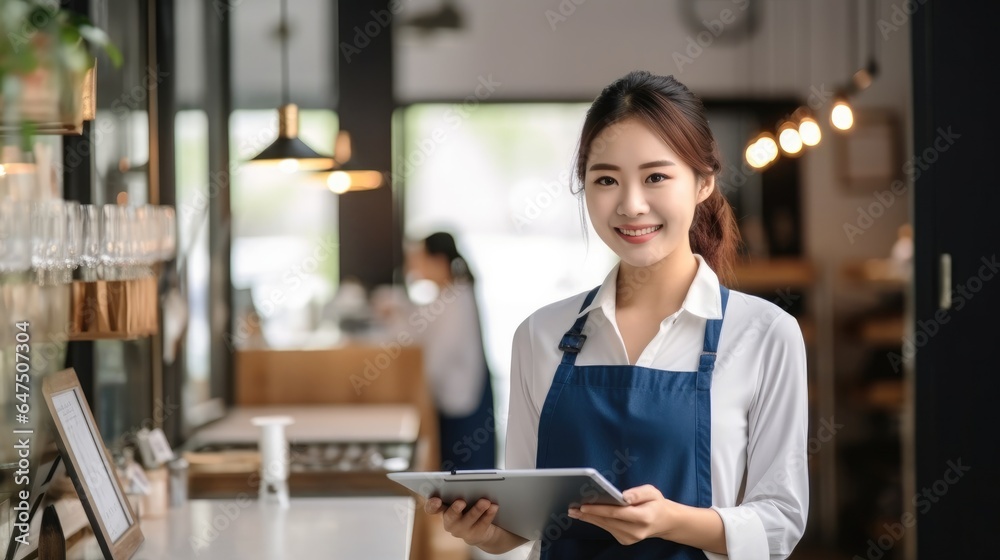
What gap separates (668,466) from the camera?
1604 mm

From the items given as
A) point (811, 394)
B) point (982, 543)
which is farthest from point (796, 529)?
point (811, 394)

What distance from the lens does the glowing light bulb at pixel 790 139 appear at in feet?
15.1

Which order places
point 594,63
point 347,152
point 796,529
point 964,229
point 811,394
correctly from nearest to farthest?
1. point 796,529
2. point 964,229
3. point 347,152
4. point 811,394
5. point 594,63

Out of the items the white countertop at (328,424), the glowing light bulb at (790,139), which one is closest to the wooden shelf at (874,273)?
the glowing light bulb at (790,139)

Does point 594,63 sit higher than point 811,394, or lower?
higher

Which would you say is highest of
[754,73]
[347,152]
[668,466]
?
[754,73]

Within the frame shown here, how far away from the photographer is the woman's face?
5.22ft

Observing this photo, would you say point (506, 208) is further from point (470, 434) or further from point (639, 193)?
point (639, 193)

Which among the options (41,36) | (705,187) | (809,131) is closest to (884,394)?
(809,131)

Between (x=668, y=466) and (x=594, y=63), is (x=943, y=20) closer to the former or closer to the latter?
(x=668, y=466)

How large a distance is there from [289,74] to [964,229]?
4922 mm

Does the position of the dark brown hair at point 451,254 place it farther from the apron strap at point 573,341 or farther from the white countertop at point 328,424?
the apron strap at point 573,341

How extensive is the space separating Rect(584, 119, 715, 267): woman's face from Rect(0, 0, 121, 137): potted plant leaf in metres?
0.80

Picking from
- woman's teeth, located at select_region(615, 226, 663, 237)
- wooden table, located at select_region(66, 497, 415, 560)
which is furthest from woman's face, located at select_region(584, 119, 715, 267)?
wooden table, located at select_region(66, 497, 415, 560)
